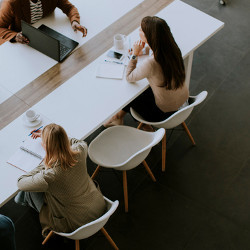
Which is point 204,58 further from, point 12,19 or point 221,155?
point 12,19

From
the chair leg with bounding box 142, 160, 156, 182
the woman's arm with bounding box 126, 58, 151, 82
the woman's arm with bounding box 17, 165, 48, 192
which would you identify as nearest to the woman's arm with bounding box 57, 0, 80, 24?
the woman's arm with bounding box 126, 58, 151, 82

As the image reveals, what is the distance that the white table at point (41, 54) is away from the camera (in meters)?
2.93

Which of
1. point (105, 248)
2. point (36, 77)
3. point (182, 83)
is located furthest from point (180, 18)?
point (105, 248)

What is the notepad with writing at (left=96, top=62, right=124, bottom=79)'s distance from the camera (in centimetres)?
296

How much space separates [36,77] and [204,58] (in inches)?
79.0

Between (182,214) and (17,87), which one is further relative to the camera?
(182,214)

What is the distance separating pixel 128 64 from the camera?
116 inches

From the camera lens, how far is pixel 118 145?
9.77 ft

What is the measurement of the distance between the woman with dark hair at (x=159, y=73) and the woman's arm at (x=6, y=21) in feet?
3.48

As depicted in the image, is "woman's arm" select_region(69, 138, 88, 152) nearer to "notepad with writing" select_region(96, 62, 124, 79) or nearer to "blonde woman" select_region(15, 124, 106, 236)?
"blonde woman" select_region(15, 124, 106, 236)

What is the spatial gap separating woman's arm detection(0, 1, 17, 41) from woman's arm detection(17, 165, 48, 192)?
1.38 metres

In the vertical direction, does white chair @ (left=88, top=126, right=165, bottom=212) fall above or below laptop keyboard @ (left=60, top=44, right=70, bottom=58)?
below

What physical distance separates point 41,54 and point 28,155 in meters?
0.96

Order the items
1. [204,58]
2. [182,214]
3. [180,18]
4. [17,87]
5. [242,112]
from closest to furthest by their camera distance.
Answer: [17,87], [182,214], [180,18], [242,112], [204,58]
